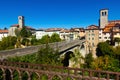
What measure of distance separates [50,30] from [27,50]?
80.0 metres

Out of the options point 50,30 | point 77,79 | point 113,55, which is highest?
point 50,30

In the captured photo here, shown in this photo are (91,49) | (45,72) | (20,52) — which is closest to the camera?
(45,72)

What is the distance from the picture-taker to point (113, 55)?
39.3m

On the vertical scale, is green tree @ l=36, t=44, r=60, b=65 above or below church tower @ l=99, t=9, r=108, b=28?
below

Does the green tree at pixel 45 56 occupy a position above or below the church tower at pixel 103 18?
below

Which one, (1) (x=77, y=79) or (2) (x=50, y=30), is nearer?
(1) (x=77, y=79)

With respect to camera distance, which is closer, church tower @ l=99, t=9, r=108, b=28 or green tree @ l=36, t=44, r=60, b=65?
green tree @ l=36, t=44, r=60, b=65

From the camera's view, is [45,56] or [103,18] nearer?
[45,56]

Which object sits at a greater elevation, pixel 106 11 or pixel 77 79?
pixel 106 11

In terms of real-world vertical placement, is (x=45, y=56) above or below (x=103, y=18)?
below

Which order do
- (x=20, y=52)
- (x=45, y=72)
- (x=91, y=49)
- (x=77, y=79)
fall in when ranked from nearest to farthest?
(x=77, y=79)
(x=45, y=72)
(x=20, y=52)
(x=91, y=49)

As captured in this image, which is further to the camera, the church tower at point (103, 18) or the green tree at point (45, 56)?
the church tower at point (103, 18)

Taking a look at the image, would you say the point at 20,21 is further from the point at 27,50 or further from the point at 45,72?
the point at 45,72

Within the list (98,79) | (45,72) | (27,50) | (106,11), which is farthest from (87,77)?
(106,11)
